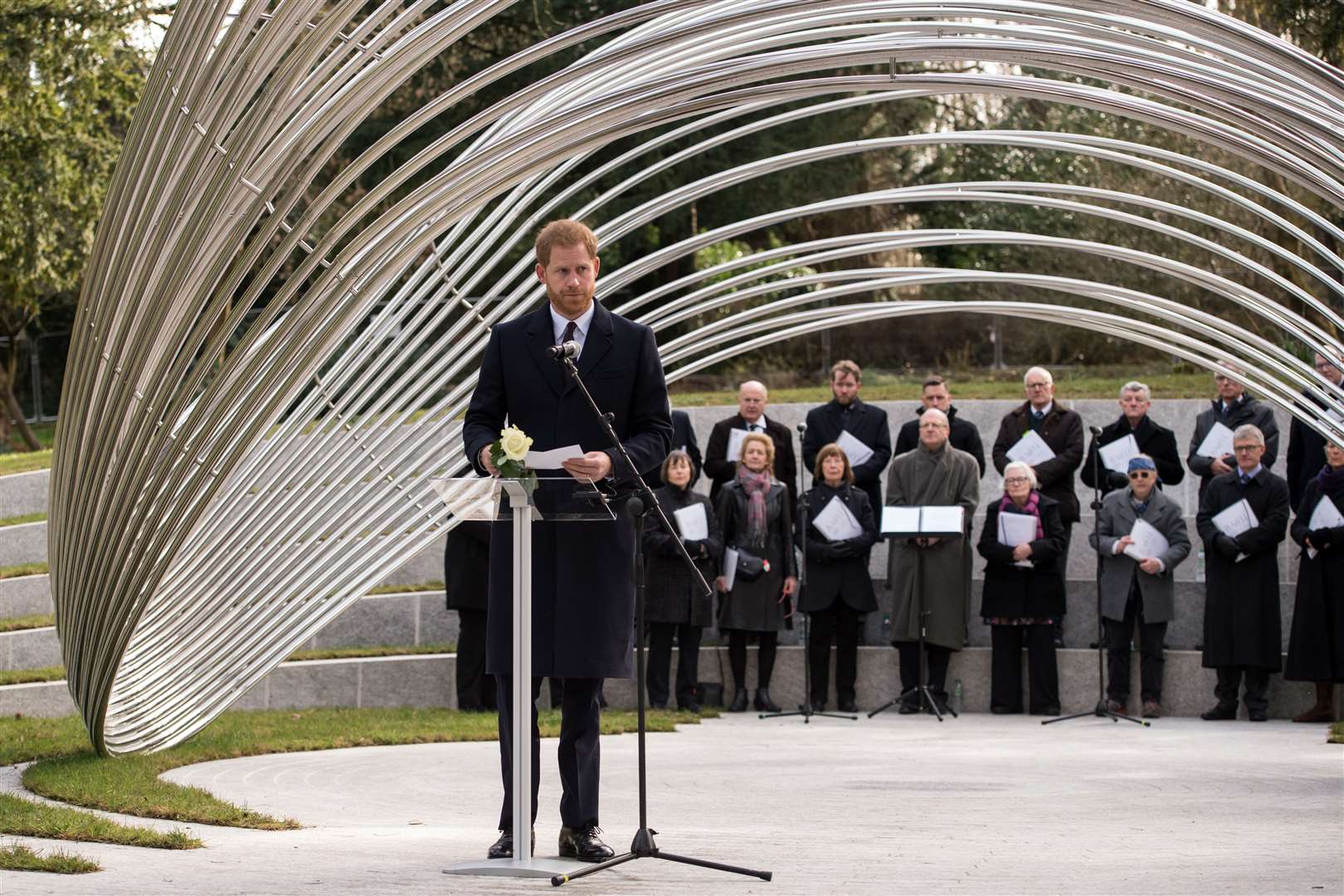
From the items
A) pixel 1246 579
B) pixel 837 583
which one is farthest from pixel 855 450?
pixel 1246 579

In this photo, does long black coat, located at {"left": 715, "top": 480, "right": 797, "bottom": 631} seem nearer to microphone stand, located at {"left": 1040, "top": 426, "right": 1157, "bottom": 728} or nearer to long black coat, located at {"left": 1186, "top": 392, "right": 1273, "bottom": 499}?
microphone stand, located at {"left": 1040, "top": 426, "right": 1157, "bottom": 728}

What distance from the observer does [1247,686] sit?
38.8 feet

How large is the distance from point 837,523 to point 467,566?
275 centimetres

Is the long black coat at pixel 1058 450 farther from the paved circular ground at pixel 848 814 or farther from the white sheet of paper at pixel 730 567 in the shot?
the white sheet of paper at pixel 730 567

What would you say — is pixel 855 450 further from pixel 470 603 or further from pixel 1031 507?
pixel 470 603

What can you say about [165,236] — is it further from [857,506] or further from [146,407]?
[857,506]

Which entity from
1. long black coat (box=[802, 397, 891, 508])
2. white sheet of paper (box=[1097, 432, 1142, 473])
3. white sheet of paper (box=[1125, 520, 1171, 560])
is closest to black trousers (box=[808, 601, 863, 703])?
long black coat (box=[802, 397, 891, 508])

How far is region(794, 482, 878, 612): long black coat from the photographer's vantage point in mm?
12242

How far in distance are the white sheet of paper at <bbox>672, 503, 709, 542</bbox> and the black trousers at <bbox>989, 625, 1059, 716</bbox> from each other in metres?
2.25

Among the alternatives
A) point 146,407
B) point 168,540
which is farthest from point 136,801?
point 146,407

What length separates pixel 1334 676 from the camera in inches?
441

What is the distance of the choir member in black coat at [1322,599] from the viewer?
11266 mm

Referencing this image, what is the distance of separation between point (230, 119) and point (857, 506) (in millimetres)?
6648

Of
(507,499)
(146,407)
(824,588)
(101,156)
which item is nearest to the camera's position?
(507,499)
